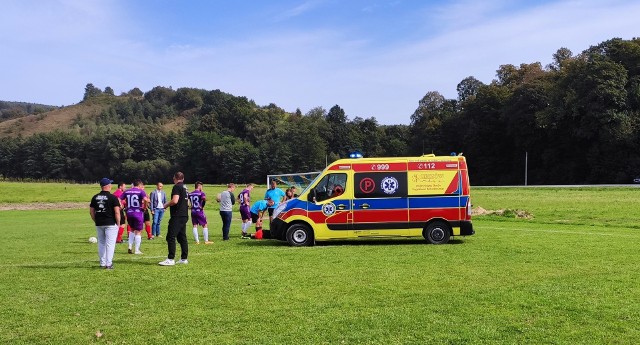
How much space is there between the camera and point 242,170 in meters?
120

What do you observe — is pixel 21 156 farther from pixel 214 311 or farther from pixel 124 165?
pixel 214 311

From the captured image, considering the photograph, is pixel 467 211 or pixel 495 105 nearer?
pixel 467 211

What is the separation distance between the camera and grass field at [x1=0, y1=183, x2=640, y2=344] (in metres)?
6.64

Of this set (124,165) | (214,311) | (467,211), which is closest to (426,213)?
(467,211)

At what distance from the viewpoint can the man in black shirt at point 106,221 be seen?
11.9 metres

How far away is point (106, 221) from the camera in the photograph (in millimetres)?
11953

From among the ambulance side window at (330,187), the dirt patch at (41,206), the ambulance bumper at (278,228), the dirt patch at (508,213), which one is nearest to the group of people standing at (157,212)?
the ambulance bumper at (278,228)

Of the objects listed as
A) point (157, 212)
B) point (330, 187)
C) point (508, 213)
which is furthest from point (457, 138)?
point (330, 187)

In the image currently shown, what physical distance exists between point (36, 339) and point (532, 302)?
6.59 meters

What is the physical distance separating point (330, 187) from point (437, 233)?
11.0 feet

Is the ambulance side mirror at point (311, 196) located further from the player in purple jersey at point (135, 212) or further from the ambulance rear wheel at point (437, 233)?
the player in purple jersey at point (135, 212)

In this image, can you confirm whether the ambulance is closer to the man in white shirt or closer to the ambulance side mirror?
the ambulance side mirror

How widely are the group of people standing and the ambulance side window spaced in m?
1.79

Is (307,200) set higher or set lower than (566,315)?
higher
